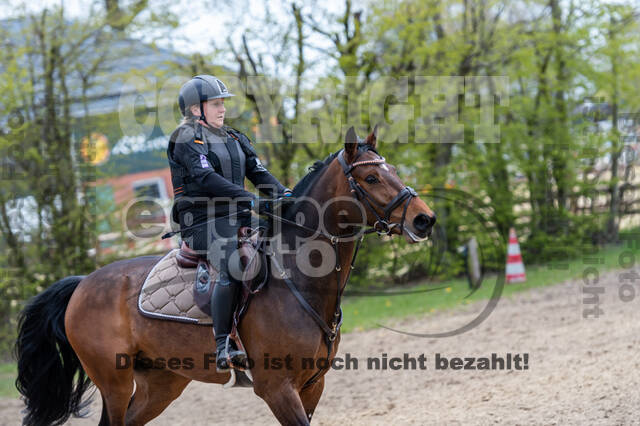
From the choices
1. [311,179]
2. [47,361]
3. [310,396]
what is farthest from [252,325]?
[47,361]

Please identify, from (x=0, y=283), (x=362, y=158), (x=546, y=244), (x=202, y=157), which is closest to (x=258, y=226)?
(x=202, y=157)

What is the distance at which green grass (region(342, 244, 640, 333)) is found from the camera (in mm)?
10828

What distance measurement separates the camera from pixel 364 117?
41.3ft

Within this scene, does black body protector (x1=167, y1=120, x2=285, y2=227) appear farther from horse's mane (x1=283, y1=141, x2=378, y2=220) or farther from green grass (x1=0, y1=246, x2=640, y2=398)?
green grass (x1=0, y1=246, x2=640, y2=398)

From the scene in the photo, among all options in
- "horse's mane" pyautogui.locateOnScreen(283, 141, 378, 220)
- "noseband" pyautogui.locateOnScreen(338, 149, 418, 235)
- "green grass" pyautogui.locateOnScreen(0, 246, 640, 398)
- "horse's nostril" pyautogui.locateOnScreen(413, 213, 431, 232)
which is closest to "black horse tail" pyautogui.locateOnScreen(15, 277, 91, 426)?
"horse's mane" pyautogui.locateOnScreen(283, 141, 378, 220)

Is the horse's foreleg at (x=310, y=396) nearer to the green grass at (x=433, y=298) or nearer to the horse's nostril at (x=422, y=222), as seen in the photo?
the horse's nostril at (x=422, y=222)

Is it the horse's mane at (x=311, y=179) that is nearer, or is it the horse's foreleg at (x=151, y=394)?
the horse's mane at (x=311, y=179)

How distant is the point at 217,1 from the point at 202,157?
9.34 m

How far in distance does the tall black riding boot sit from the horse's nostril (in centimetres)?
125

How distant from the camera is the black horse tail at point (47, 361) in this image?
480cm

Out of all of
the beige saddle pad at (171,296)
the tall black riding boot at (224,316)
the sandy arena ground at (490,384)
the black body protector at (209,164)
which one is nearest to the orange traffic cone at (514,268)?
the sandy arena ground at (490,384)

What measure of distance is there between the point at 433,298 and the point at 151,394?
8183 mm

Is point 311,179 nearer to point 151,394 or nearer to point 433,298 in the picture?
point 151,394

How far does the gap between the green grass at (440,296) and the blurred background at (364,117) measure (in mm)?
472
